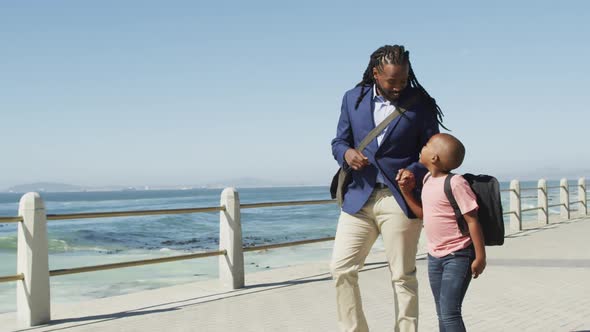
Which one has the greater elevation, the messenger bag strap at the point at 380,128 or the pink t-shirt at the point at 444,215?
the messenger bag strap at the point at 380,128

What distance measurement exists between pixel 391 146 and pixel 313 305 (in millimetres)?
3580

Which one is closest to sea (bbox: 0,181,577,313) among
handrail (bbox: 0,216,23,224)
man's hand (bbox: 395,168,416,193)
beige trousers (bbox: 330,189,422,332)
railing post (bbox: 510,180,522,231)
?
railing post (bbox: 510,180,522,231)

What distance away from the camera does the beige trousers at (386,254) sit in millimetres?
4535

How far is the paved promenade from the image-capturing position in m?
6.68

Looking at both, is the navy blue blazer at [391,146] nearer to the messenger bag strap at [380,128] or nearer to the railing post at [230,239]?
the messenger bag strap at [380,128]

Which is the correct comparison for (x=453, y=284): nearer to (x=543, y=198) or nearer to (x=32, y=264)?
(x=32, y=264)

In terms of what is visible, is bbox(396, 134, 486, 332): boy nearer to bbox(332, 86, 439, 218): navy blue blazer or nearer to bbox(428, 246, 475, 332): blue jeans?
bbox(428, 246, 475, 332): blue jeans

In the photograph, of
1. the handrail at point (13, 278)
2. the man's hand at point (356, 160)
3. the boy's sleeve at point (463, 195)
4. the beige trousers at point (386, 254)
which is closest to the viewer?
the boy's sleeve at point (463, 195)

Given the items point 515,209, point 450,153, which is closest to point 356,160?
point 450,153

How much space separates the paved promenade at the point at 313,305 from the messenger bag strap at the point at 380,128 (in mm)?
2365

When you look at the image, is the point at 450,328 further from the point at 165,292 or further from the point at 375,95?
the point at 165,292

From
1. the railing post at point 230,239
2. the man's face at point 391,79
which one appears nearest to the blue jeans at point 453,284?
the man's face at point 391,79

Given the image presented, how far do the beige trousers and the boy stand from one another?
1.15ft

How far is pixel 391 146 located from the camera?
4527 millimetres
